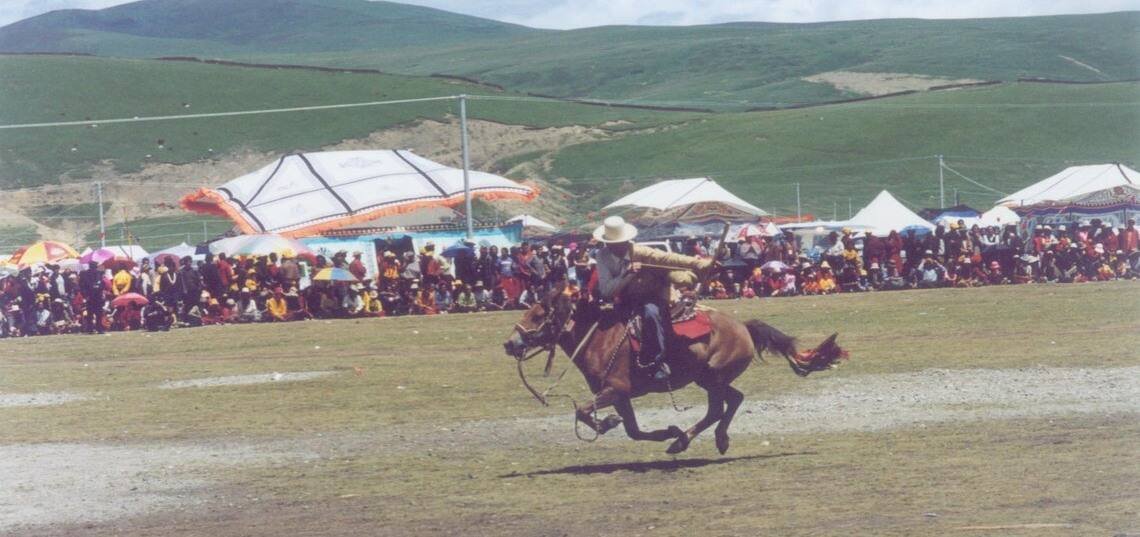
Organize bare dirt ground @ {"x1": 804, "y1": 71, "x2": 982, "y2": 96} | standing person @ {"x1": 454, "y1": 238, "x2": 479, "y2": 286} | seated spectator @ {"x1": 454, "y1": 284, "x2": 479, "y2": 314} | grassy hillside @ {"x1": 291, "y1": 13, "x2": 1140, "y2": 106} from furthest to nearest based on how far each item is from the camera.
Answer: grassy hillside @ {"x1": 291, "y1": 13, "x2": 1140, "y2": 106}, bare dirt ground @ {"x1": 804, "y1": 71, "x2": 982, "y2": 96}, standing person @ {"x1": 454, "y1": 238, "x2": 479, "y2": 286}, seated spectator @ {"x1": 454, "y1": 284, "x2": 479, "y2": 314}

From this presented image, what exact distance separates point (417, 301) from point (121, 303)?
20.5 ft

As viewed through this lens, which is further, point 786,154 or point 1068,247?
point 786,154

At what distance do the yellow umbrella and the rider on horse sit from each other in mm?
35076

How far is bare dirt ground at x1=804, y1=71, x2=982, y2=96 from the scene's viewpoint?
122688mm

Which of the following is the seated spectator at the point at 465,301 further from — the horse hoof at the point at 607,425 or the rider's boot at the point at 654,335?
the rider's boot at the point at 654,335

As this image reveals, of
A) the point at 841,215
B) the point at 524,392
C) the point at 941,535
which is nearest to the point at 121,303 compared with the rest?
the point at 524,392

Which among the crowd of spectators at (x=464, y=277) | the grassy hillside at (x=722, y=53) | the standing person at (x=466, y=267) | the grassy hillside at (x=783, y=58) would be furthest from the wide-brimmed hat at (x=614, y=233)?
the grassy hillside at (x=783, y=58)

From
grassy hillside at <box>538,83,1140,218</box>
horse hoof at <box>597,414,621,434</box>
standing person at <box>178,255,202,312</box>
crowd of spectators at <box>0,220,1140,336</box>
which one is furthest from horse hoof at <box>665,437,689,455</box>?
grassy hillside at <box>538,83,1140,218</box>

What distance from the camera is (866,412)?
573 inches

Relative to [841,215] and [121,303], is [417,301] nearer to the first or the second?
[121,303]

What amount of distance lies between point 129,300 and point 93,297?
83cm

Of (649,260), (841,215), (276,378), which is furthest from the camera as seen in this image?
(841,215)

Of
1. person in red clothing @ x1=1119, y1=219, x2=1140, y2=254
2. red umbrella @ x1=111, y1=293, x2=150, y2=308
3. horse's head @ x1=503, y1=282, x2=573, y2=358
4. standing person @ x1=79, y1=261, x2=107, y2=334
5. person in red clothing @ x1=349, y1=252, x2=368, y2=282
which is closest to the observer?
horse's head @ x1=503, y1=282, x2=573, y2=358

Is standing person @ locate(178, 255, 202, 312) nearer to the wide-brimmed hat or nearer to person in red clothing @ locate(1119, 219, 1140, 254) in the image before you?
person in red clothing @ locate(1119, 219, 1140, 254)
